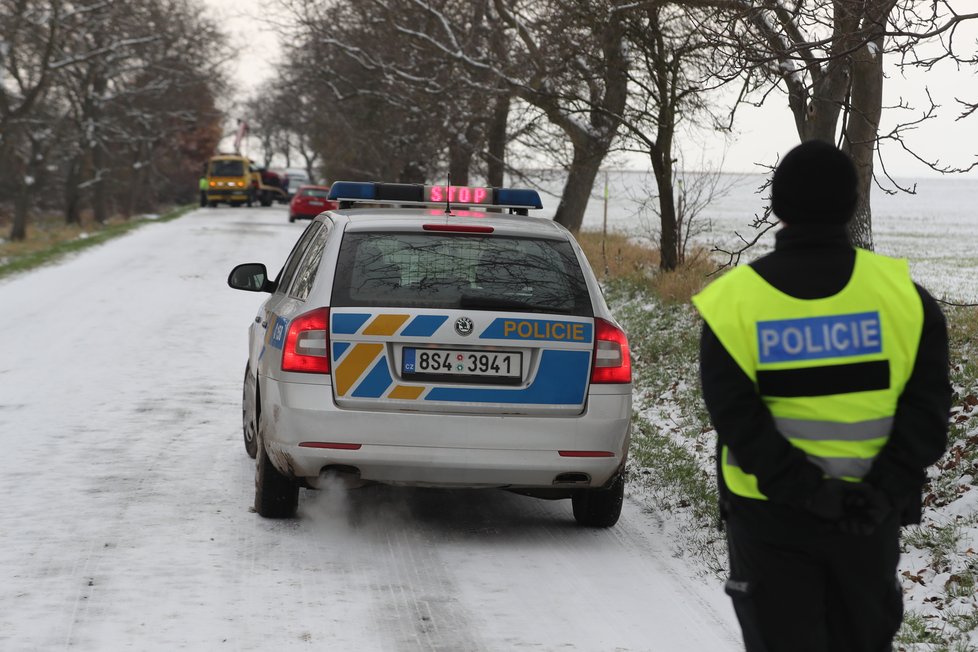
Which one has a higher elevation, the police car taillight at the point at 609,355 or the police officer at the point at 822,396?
the police officer at the point at 822,396

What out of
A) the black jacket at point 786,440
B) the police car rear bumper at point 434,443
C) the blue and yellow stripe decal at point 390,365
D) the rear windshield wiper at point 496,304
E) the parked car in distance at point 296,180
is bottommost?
the parked car in distance at point 296,180

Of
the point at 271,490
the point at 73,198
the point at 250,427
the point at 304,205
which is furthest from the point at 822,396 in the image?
the point at 304,205

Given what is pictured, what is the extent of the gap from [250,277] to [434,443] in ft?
6.98

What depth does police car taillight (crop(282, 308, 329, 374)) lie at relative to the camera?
6168mm

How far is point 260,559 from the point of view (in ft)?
19.7

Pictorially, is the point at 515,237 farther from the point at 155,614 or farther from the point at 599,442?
the point at 155,614

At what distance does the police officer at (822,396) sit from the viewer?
3006 millimetres

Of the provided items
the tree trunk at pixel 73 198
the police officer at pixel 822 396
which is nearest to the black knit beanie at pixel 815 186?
the police officer at pixel 822 396

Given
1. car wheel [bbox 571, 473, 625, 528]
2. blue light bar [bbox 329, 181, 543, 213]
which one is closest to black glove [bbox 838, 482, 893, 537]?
car wheel [bbox 571, 473, 625, 528]

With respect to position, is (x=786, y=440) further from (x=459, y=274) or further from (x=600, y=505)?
(x=600, y=505)

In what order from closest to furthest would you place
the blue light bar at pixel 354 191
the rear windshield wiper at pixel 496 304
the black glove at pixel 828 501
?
1. the black glove at pixel 828 501
2. the rear windshield wiper at pixel 496 304
3. the blue light bar at pixel 354 191

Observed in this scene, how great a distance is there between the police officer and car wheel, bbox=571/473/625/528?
3664 mm

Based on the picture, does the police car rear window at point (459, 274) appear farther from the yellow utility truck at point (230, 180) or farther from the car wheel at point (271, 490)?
the yellow utility truck at point (230, 180)

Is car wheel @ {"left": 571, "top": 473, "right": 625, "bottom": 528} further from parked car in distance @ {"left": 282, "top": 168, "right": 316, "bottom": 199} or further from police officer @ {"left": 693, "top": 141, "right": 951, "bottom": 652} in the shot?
parked car in distance @ {"left": 282, "top": 168, "right": 316, "bottom": 199}
